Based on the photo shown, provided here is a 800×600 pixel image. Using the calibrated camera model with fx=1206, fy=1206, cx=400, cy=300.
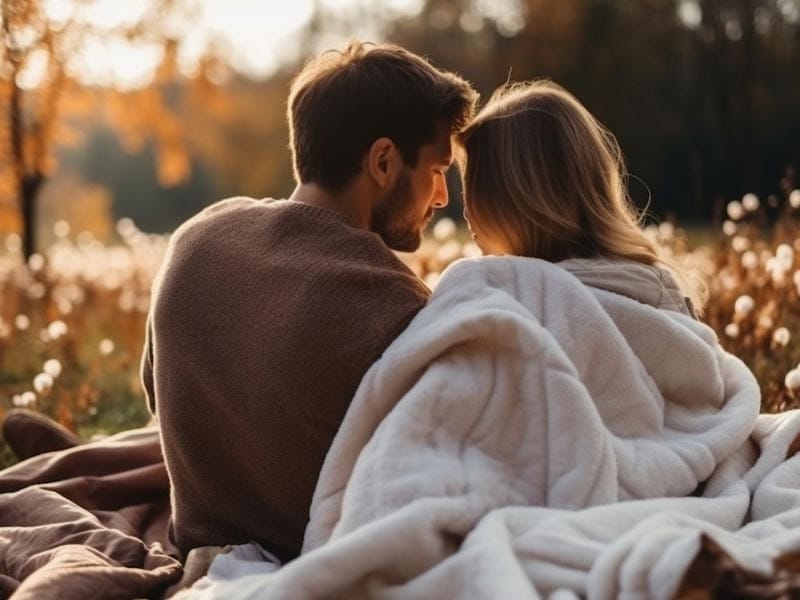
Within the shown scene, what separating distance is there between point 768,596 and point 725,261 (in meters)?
5.63

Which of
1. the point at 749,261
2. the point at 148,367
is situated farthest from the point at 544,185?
the point at 749,261

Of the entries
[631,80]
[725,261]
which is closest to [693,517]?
[725,261]

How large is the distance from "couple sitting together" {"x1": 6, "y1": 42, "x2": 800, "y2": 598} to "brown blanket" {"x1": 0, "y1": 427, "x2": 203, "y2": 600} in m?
0.22

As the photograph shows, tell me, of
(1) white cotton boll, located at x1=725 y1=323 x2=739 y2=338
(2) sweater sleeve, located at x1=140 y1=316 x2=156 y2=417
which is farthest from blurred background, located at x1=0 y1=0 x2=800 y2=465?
(2) sweater sleeve, located at x1=140 y1=316 x2=156 y2=417

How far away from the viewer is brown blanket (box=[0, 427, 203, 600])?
340cm

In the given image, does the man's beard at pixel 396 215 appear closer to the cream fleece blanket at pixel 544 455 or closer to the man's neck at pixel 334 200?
the man's neck at pixel 334 200

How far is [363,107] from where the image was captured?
371cm

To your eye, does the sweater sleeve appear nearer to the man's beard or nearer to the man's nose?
the man's beard

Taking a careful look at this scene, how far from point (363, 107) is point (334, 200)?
302 mm

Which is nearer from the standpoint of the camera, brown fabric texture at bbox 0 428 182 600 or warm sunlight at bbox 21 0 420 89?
brown fabric texture at bbox 0 428 182 600

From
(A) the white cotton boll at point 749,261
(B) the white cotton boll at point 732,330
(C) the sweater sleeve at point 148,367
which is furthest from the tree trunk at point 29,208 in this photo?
(B) the white cotton boll at point 732,330

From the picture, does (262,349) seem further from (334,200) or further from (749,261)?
(749,261)

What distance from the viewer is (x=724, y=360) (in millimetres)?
3889

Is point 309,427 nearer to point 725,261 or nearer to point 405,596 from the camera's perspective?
point 405,596
